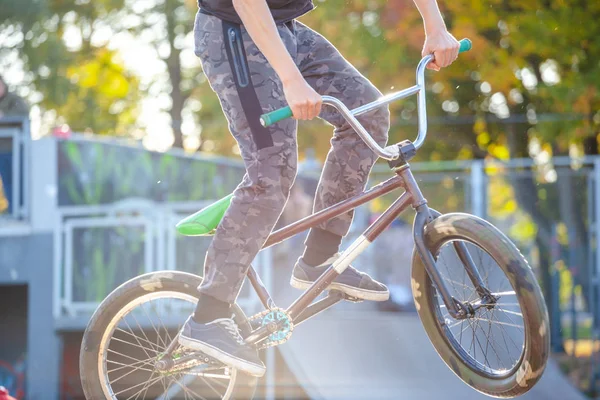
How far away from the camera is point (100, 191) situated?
913cm

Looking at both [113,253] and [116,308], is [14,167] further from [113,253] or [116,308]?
[116,308]

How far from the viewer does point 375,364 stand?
7.35 metres

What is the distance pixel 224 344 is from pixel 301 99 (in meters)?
0.88

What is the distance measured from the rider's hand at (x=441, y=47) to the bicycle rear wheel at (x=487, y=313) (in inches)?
21.5

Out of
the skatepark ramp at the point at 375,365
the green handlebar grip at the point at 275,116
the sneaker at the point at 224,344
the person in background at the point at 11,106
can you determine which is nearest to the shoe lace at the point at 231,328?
the sneaker at the point at 224,344

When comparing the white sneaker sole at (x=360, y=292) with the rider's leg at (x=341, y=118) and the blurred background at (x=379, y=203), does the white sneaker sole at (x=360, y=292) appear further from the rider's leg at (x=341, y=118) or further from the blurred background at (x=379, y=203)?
the blurred background at (x=379, y=203)

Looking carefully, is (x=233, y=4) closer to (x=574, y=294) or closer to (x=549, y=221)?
(x=574, y=294)

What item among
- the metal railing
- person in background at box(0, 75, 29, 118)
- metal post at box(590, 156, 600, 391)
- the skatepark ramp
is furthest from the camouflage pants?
person in background at box(0, 75, 29, 118)

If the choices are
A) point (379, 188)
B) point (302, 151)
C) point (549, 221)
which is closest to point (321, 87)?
point (379, 188)

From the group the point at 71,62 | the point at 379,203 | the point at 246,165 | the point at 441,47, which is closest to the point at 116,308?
the point at 246,165

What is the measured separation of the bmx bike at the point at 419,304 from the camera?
2.59 metres

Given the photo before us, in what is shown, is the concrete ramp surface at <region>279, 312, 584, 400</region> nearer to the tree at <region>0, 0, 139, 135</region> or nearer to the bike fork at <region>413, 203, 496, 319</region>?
the bike fork at <region>413, 203, 496, 319</region>

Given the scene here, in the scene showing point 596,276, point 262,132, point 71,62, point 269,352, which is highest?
point 71,62

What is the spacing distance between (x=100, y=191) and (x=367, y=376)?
11.8 feet
